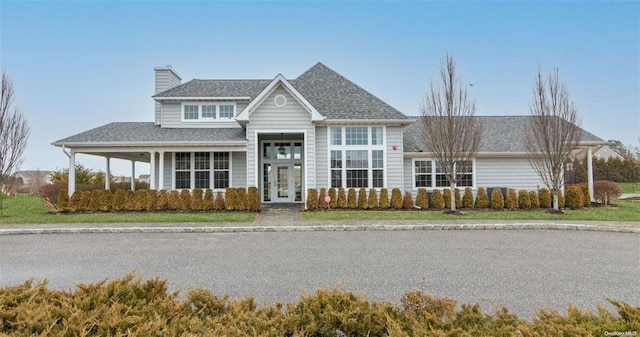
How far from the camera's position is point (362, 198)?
642 inches

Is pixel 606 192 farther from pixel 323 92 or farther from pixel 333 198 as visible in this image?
pixel 323 92

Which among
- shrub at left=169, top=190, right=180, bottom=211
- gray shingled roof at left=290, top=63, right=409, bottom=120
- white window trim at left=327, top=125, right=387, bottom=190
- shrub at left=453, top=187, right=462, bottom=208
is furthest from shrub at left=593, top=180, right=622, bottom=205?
shrub at left=169, top=190, right=180, bottom=211

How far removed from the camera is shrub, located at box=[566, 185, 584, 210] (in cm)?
1659

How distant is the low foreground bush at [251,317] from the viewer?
2.65 m

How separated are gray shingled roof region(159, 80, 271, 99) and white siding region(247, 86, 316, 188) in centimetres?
353

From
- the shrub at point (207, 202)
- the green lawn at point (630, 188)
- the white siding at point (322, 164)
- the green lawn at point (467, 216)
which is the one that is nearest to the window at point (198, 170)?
the shrub at point (207, 202)

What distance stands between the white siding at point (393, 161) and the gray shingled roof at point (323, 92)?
1025mm

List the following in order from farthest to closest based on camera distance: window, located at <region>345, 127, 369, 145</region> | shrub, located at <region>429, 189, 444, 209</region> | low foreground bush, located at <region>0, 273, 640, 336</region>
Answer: window, located at <region>345, 127, 369, 145</region>
shrub, located at <region>429, 189, 444, 209</region>
low foreground bush, located at <region>0, 273, 640, 336</region>

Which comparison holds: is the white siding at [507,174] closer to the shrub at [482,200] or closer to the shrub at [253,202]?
the shrub at [482,200]

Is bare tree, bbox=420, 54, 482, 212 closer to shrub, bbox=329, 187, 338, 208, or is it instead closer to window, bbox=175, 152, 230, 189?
shrub, bbox=329, 187, 338, 208

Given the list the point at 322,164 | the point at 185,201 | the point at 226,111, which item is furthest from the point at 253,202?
the point at 226,111

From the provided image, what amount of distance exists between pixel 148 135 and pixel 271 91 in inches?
269

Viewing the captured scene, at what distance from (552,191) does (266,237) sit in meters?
13.6

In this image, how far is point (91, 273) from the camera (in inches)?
250
